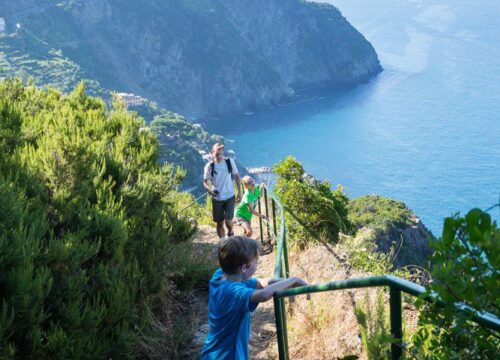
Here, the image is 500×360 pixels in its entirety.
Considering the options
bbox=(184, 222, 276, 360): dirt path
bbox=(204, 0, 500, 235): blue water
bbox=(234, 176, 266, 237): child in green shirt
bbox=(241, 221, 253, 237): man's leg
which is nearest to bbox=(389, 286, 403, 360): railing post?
bbox=(184, 222, 276, 360): dirt path

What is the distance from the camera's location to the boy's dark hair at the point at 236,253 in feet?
9.41

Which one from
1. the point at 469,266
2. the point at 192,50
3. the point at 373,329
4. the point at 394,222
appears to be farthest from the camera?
the point at 192,50

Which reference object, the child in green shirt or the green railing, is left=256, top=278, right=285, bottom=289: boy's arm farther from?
the child in green shirt

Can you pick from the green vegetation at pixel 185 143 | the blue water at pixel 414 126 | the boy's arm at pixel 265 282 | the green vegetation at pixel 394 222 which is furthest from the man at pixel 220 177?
the green vegetation at pixel 185 143

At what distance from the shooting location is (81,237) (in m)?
4.27

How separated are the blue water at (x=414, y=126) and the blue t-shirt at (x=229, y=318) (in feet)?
169

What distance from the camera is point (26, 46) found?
395 feet

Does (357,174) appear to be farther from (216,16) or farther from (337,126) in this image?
(216,16)

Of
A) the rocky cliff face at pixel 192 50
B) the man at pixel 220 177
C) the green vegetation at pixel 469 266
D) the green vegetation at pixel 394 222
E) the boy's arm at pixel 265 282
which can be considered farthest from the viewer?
the rocky cliff face at pixel 192 50

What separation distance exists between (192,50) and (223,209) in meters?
148

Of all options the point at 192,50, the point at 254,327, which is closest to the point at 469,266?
the point at 254,327

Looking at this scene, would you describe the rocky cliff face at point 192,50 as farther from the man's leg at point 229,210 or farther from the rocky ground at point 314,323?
the rocky ground at point 314,323

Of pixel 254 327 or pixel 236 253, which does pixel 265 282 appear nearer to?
pixel 236 253

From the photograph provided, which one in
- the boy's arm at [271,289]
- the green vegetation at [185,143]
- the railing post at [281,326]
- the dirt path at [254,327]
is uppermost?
the green vegetation at [185,143]
